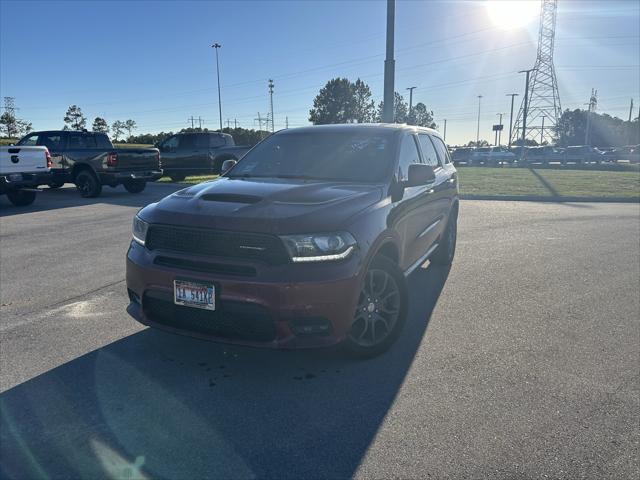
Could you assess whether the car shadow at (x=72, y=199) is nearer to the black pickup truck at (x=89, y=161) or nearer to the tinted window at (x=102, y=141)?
the black pickup truck at (x=89, y=161)

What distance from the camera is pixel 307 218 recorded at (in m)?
3.11

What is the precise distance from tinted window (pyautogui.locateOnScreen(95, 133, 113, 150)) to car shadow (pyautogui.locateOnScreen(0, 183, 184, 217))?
152cm

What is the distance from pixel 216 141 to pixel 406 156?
15.4 m

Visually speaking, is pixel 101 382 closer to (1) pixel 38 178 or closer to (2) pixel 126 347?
(2) pixel 126 347

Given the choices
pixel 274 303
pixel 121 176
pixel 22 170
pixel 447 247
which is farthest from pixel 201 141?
pixel 274 303

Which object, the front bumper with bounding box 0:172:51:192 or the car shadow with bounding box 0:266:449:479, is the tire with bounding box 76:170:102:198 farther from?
the car shadow with bounding box 0:266:449:479

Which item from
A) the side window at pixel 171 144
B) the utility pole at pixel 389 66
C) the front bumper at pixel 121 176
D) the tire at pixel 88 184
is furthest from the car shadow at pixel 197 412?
the side window at pixel 171 144

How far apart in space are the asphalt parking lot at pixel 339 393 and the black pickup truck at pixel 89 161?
882cm

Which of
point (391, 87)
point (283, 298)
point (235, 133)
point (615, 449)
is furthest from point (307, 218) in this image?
point (235, 133)

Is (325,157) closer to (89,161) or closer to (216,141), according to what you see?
(89,161)

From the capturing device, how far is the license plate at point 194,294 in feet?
10.0

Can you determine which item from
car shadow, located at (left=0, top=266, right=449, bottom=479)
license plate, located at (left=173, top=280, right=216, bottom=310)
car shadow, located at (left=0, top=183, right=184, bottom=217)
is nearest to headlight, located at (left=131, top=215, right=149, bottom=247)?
license plate, located at (left=173, top=280, right=216, bottom=310)

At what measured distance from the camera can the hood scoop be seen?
340 cm

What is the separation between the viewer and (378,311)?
3639mm
